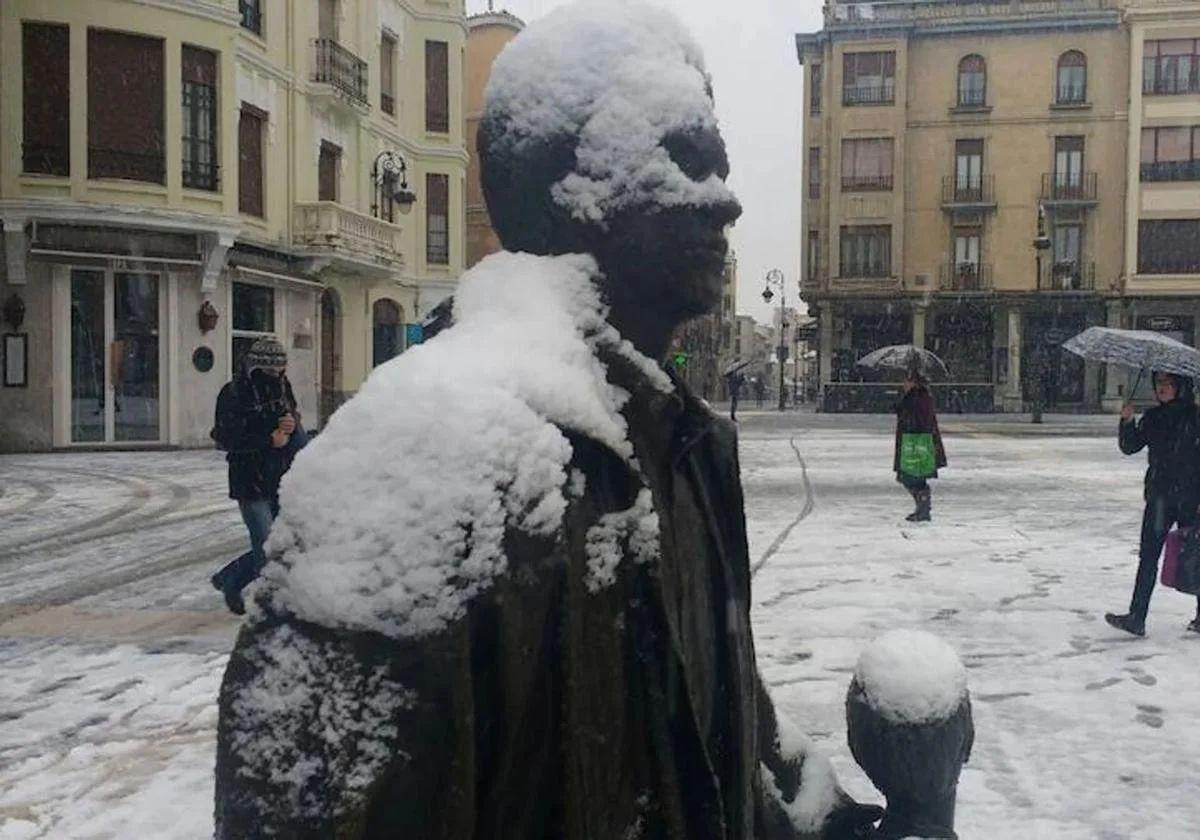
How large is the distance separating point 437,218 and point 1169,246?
1073 inches

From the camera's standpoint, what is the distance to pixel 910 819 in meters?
1.79

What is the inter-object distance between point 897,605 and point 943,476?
30.3 feet

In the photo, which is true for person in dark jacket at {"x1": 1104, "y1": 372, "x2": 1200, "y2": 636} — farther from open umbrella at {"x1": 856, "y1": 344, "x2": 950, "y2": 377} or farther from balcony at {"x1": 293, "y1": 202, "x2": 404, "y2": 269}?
balcony at {"x1": 293, "y1": 202, "x2": 404, "y2": 269}

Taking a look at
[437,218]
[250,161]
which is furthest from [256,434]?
[437,218]

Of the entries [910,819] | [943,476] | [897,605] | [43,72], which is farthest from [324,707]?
[43,72]

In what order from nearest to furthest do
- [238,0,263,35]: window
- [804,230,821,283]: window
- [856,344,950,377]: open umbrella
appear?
1. [856,344,950,377]: open umbrella
2. [238,0,263,35]: window
3. [804,230,821,283]: window

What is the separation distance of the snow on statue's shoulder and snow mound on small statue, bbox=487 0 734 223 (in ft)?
0.82

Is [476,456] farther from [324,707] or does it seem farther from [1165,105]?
[1165,105]

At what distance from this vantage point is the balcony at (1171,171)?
136 ft

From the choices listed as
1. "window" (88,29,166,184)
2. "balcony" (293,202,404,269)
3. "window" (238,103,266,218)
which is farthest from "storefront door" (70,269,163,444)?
"balcony" (293,202,404,269)

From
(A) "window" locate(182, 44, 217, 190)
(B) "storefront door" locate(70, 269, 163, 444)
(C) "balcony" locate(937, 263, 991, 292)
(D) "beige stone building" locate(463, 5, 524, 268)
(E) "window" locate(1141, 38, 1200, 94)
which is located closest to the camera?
(B) "storefront door" locate(70, 269, 163, 444)

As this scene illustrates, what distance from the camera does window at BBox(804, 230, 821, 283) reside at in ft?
148

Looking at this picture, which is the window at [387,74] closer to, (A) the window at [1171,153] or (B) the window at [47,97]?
(B) the window at [47,97]

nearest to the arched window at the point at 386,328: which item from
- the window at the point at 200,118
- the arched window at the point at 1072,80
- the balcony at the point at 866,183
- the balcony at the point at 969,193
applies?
the window at the point at 200,118
